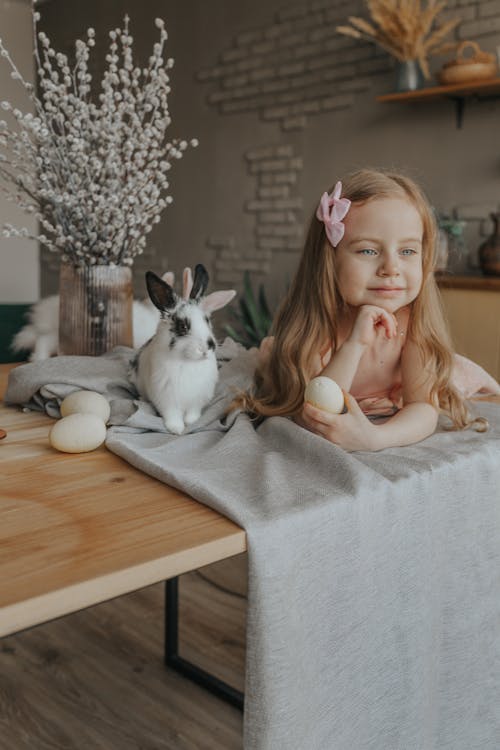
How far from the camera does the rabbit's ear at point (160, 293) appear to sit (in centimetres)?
107

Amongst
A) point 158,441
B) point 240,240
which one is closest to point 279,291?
point 240,240

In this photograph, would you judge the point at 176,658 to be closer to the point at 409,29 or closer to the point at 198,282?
the point at 198,282

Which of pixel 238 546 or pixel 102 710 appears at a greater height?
pixel 238 546

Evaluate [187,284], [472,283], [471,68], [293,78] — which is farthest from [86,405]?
[293,78]

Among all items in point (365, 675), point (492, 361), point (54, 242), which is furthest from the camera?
point (492, 361)

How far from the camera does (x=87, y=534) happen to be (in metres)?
0.71

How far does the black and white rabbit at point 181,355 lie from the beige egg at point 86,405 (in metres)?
0.08

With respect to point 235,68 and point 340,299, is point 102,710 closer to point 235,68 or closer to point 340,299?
point 340,299

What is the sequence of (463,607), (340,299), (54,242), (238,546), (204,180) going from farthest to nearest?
(204,180), (54,242), (340,299), (463,607), (238,546)

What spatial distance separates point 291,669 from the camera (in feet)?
2.44

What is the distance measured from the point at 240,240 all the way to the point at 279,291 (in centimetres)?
53

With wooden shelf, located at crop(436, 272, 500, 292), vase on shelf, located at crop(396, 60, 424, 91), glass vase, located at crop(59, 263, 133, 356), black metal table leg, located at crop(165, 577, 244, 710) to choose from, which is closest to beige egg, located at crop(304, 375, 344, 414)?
glass vase, located at crop(59, 263, 133, 356)

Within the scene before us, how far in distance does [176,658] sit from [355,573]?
1080mm

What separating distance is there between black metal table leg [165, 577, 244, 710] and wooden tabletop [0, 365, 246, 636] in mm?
837
